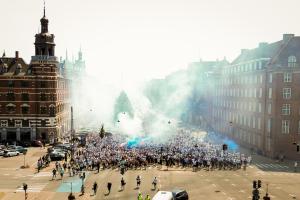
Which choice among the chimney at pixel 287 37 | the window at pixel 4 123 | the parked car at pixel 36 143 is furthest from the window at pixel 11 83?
the chimney at pixel 287 37

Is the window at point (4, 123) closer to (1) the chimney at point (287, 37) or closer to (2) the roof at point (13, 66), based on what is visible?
(2) the roof at point (13, 66)

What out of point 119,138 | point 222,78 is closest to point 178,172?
point 119,138

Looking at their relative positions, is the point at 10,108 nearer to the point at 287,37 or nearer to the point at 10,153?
the point at 10,153

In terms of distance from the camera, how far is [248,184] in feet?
162

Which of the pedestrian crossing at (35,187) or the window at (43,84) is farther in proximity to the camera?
the window at (43,84)

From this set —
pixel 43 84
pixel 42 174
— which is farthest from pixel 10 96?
pixel 42 174

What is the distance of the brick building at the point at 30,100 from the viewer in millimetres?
84875

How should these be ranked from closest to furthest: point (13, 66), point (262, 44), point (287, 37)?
point (287, 37), point (262, 44), point (13, 66)

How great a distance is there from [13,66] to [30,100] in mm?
9011

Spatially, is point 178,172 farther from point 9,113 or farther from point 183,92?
point 183,92

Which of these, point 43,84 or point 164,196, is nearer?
point 164,196

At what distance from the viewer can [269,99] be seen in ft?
239

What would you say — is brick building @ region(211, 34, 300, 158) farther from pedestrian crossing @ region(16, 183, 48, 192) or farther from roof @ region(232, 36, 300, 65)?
pedestrian crossing @ region(16, 183, 48, 192)

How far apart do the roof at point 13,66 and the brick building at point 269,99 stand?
48.1 m
